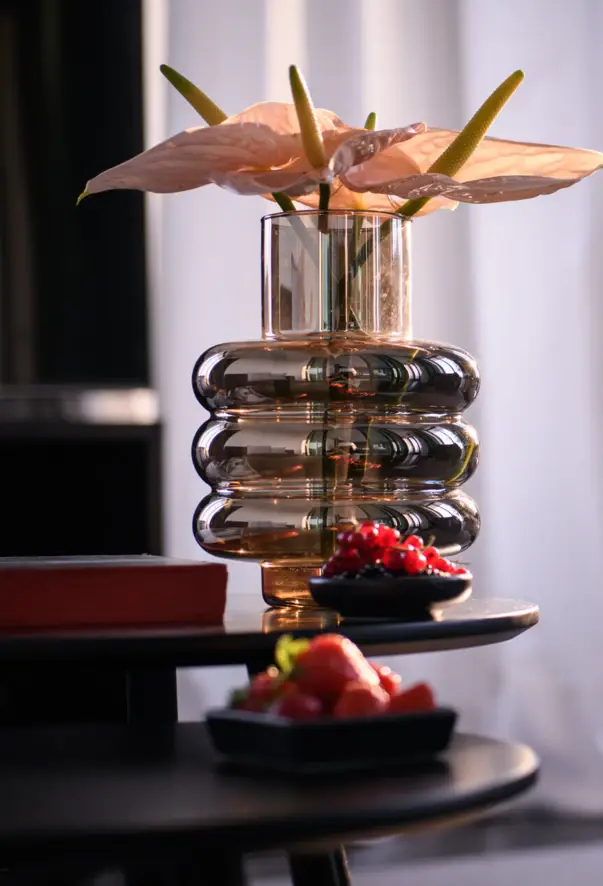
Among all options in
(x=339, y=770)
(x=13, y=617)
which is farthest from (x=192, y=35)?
(x=339, y=770)

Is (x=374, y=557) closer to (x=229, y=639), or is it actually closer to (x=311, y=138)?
(x=229, y=639)

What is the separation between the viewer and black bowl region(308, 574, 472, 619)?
3.23 feet

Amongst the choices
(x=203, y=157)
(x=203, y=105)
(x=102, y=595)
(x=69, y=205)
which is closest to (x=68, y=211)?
(x=69, y=205)

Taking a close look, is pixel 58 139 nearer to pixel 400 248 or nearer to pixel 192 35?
pixel 192 35

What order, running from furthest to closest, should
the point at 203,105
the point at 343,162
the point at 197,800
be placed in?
the point at 203,105 < the point at 343,162 < the point at 197,800

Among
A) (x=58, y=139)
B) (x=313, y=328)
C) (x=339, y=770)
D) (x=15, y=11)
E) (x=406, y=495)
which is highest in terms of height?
(x=15, y=11)

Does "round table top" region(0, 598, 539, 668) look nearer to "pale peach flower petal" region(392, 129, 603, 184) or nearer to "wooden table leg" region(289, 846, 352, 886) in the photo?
"wooden table leg" region(289, 846, 352, 886)

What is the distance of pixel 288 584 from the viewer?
1168 millimetres

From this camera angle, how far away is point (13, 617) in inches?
39.2

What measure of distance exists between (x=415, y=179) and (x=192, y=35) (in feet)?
4.67

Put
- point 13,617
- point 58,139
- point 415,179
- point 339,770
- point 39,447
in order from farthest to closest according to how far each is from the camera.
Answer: point 58,139 < point 39,447 < point 415,179 < point 13,617 < point 339,770

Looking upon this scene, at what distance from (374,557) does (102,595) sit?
21 centimetres

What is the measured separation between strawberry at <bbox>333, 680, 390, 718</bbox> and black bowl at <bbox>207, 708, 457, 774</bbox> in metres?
0.01

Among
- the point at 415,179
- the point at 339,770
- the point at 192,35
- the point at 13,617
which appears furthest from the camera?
the point at 192,35
